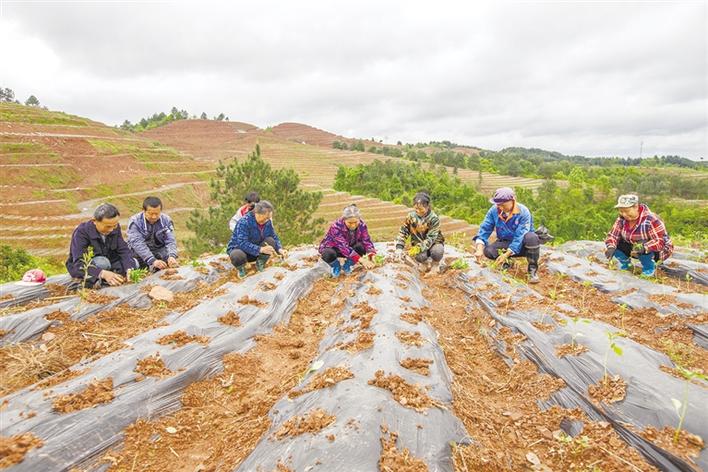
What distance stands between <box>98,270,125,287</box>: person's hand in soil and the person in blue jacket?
15.6 feet

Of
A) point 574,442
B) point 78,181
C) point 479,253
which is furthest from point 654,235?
point 78,181

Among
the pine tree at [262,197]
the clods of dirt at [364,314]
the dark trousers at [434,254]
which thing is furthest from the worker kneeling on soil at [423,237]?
the pine tree at [262,197]

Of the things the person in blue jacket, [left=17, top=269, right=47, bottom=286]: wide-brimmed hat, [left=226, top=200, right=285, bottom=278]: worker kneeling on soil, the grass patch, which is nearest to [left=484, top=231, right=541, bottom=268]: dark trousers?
the person in blue jacket

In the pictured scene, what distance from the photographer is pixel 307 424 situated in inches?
79.7

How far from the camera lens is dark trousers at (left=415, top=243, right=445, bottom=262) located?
5.71 meters

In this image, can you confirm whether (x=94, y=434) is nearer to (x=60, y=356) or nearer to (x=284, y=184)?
(x=60, y=356)

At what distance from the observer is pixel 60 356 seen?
2900 millimetres

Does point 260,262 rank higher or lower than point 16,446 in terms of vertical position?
higher

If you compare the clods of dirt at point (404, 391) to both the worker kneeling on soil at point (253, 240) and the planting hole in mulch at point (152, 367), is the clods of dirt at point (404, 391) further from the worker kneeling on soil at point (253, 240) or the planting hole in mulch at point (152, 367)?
the worker kneeling on soil at point (253, 240)

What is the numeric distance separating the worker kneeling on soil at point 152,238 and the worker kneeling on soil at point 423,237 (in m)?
3.32

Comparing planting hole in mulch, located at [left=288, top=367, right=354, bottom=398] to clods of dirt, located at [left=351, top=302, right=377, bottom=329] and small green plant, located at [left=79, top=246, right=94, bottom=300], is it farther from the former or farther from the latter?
small green plant, located at [left=79, top=246, right=94, bottom=300]

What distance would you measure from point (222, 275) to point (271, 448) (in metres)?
4.08

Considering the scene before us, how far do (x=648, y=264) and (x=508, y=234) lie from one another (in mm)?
1857

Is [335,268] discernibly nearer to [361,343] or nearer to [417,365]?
[361,343]
